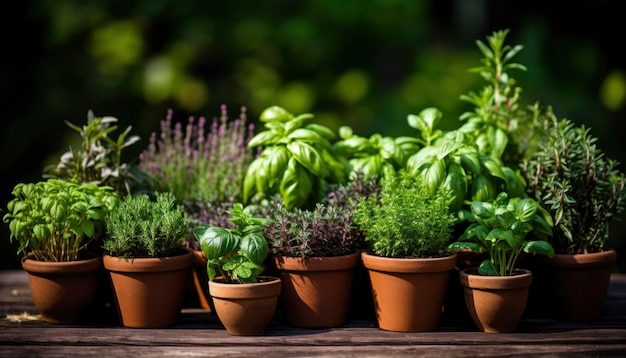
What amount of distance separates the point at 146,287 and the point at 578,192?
1.63 meters

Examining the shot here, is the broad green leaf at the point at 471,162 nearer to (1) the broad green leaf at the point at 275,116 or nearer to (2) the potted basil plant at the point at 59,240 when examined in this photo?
(1) the broad green leaf at the point at 275,116

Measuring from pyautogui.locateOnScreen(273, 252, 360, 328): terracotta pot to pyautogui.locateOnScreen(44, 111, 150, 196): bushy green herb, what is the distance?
2.60 ft

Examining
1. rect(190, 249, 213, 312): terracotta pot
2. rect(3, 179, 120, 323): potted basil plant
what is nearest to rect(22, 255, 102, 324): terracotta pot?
rect(3, 179, 120, 323): potted basil plant

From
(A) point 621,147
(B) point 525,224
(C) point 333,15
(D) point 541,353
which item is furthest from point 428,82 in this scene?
(D) point 541,353

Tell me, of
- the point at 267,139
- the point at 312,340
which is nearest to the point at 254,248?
the point at 312,340

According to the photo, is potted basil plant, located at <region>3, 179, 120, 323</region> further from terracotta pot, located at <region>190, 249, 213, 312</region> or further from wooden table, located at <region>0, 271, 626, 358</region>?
terracotta pot, located at <region>190, 249, 213, 312</region>

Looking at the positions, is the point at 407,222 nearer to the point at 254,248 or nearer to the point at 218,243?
the point at 254,248

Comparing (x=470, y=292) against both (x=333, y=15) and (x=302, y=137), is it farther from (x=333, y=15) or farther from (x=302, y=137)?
(x=333, y=15)

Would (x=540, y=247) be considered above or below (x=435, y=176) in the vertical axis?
below

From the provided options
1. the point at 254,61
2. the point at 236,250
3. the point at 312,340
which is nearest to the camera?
the point at 312,340

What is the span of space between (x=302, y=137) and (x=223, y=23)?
3.55 metres

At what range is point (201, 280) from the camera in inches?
103

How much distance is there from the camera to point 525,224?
2.27m

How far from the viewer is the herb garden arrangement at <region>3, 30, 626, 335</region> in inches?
89.4
